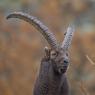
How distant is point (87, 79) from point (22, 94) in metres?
5.19

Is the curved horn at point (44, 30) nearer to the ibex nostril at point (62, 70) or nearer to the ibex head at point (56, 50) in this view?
the ibex head at point (56, 50)

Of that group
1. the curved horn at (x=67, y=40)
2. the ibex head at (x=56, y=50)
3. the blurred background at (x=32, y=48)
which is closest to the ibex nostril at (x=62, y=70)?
the ibex head at (x=56, y=50)

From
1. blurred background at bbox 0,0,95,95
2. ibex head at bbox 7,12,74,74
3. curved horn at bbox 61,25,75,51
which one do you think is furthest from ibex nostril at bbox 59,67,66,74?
blurred background at bbox 0,0,95,95

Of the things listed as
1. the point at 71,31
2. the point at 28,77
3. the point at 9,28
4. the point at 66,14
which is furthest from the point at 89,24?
the point at 71,31

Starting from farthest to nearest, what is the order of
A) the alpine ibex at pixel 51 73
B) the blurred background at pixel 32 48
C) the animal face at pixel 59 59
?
1. the blurred background at pixel 32 48
2. the alpine ibex at pixel 51 73
3. the animal face at pixel 59 59

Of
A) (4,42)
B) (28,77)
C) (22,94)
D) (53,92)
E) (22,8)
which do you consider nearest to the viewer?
(53,92)

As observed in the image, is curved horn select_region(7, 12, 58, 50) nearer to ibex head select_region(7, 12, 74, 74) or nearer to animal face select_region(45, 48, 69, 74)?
ibex head select_region(7, 12, 74, 74)

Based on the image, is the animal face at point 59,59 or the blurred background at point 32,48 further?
the blurred background at point 32,48

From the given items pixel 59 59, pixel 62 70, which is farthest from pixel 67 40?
pixel 62 70

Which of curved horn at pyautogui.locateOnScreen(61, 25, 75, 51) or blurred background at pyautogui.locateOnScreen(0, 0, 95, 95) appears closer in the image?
curved horn at pyautogui.locateOnScreen(61, 25, 75, 51)

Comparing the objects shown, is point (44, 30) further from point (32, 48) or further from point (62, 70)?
point (32, 48)

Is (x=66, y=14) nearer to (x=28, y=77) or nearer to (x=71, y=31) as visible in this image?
(x=28, y=77)

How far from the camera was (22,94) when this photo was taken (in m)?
35.3

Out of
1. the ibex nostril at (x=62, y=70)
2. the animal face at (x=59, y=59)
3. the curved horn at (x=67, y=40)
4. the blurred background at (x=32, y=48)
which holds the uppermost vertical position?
the blurred background at (x=32, y=48)
